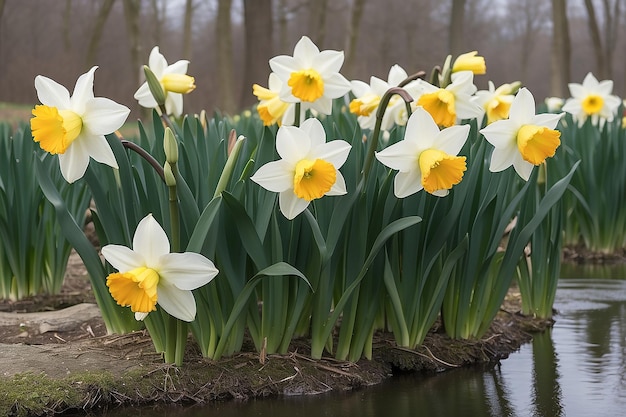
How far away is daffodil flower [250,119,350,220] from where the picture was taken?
2146 millimetres

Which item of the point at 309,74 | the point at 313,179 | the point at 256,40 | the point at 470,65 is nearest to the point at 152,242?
the point at 313,179

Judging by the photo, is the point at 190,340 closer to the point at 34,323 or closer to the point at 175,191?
the point at 175,191

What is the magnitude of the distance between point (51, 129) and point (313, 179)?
0.70 metres

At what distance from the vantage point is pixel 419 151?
2.31 m

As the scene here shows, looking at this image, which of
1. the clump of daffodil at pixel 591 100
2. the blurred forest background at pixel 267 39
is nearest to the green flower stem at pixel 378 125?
the clump of daffodil at pixel 591 100

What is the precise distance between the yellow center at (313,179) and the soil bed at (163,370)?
0.64m

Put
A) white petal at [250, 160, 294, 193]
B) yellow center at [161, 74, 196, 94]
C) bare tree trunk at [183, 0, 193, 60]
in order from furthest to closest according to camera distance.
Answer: bare tree trunk at [183, 0, 193, 60], yellow center at [161, 74, 196, 94], white petal at [250, 160, 294, 193]

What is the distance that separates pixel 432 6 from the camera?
32.9 metres

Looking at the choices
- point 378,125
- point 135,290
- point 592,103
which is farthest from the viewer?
point 592,103

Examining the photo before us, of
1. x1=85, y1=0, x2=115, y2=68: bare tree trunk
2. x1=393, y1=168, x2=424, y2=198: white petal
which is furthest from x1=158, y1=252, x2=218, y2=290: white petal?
x1=85, y1=0, x2=115, y2=68: bare tree trunk

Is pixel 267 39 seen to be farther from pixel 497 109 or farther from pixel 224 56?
pixel 497 109

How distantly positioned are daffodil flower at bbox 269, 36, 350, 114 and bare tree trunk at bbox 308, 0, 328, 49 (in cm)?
1321

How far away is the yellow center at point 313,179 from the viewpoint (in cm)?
213

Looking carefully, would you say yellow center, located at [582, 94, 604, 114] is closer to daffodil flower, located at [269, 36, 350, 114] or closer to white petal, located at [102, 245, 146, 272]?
daffodil flower, located at [269, 36, 350, 114]
